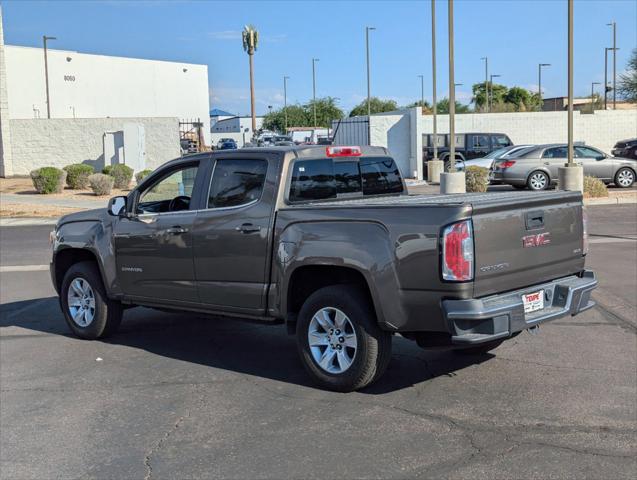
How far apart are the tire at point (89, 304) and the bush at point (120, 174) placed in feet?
75.1

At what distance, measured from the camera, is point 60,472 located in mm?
4918

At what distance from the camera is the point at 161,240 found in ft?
24.8

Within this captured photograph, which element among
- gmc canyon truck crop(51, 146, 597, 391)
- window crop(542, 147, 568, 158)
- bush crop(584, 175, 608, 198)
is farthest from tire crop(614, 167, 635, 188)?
gmc canyon truck crop(51, 146, 597, 391)

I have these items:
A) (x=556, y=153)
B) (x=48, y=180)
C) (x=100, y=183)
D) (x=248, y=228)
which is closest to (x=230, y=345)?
(x=248, y=228)

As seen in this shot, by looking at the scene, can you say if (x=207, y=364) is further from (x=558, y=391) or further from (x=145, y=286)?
(x=558, y=391)

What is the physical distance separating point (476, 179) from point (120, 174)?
546 inches

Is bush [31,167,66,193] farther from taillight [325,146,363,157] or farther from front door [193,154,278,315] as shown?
taillight [325,146,363,157]

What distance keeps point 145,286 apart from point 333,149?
2.28 m

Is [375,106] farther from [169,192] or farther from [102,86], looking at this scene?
[169,192]

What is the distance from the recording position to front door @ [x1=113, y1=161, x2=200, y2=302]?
7359 mm

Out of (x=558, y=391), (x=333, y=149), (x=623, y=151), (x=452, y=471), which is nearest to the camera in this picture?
(x=452, y=471)

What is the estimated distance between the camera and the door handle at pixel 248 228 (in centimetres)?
673

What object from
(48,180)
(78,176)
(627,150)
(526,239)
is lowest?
(526,239)

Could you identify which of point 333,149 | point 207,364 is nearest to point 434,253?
point 333,149
